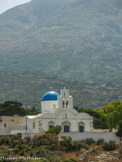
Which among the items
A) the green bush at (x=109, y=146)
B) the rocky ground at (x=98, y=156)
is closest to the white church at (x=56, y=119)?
the green bush at (x=109, y=146)

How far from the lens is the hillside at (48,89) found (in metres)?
158

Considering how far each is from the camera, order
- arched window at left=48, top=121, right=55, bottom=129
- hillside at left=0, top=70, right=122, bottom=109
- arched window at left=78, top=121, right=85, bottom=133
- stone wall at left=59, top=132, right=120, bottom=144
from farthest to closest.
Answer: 1. hillside at left=0, top=70, right=122, bottom=109
2. arched window at left=78, top=121, right=85, bottom=133
3. arched window at left=48, top=121, right=55, bottom=129
4. stone wall at left=59, top=132, right=120, bottom=144

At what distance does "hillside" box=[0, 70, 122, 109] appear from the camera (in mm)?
158163

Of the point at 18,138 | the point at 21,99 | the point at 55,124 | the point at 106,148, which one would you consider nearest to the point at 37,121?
the point at 55,124

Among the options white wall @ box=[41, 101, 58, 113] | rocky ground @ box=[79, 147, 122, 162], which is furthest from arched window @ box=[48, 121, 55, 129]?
rocky ground @ box=[79, 147, 122, 162]

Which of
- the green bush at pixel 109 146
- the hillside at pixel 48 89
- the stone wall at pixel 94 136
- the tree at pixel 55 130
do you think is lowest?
the green bush at pixel 109 146

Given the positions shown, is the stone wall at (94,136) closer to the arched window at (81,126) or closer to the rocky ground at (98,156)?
the rocky ground at (98,156)

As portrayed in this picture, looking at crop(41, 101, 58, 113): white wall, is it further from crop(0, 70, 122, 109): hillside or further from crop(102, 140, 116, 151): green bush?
crop(0, 70, 122, 109): hillside

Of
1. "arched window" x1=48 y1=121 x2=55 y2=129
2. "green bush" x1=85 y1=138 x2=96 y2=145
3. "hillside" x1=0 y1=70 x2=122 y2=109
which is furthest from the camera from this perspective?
"hillside" x1=0 y1=70 x2=122 y2=109

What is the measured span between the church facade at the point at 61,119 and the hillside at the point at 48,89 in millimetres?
80123

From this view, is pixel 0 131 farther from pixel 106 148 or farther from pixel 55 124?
pixel 106 148

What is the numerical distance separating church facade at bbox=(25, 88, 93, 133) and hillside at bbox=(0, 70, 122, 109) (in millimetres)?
80123

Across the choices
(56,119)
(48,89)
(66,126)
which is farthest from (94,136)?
(48,89)

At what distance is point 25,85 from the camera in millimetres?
186000
